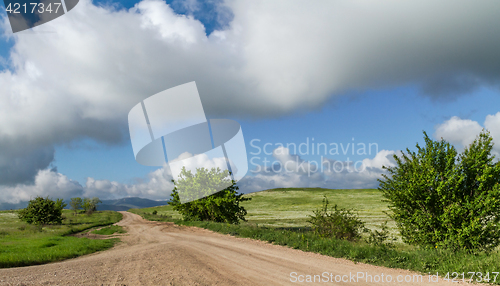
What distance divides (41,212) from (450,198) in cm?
6049

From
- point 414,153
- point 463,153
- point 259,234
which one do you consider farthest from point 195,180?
point 463,153

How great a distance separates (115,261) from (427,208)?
14754 mm

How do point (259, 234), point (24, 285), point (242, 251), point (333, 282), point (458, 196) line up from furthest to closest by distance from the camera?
point (259, 234)
point (242, 251)
point (458, 196)
point (333, 282)
point (24, 285)

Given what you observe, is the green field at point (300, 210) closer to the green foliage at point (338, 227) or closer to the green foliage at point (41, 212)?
the green foliage at point (338, 227)

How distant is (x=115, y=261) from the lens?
39.1 feet

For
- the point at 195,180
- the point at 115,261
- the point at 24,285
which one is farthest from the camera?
the point at 195,180

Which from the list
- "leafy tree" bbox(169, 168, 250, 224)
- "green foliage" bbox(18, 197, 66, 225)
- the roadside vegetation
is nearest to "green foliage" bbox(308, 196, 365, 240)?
the roadside vegetation

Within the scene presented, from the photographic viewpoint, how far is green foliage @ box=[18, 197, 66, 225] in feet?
160

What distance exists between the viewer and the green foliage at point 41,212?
160ft

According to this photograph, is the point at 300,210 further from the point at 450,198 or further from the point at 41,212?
the point at 450,198

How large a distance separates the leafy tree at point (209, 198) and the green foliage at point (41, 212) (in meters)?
31.5

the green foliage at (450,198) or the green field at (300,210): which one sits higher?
the green foliage at (450,198)

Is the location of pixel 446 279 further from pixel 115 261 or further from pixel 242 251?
pixel 115 261

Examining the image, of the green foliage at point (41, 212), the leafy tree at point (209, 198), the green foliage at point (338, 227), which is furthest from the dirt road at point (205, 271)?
the green foliage at point (41, 212)
